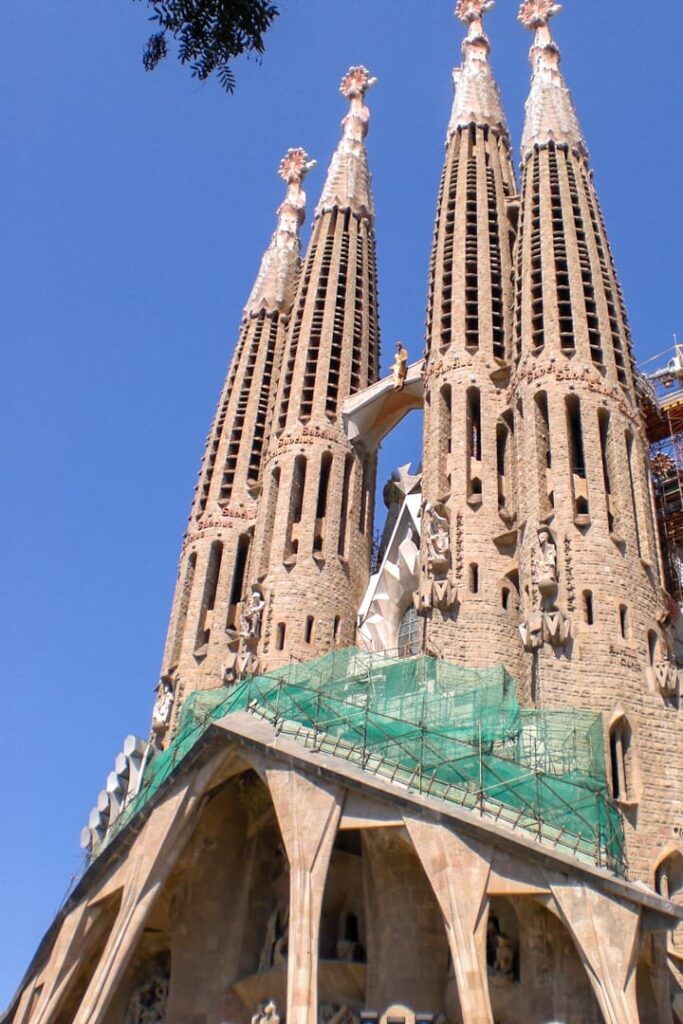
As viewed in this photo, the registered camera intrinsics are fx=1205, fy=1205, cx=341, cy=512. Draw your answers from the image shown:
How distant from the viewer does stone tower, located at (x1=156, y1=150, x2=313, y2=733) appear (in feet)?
93.9

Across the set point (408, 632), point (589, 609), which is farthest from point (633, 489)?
point (408, 632)

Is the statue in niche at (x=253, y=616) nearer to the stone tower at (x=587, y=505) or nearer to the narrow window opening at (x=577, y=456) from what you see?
the stone tower at (x=587, y=505)

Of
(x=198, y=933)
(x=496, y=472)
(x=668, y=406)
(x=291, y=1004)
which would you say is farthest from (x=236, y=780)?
(x=668, y=406)

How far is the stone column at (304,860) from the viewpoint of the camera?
17781 millimetres

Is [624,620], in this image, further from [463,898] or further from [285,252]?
[285,252]

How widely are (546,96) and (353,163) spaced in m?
8.22

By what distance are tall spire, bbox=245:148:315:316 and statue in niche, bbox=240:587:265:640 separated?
12.1 metres

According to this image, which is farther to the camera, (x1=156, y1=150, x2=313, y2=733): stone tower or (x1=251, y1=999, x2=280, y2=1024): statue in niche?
(x1=156, y1=150, x2=313, y2=733): stone tower

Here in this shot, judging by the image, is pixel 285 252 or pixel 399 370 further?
pixel 285 252

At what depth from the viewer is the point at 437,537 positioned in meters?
25.2

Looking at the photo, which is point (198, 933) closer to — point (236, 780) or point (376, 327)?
point (236, 780)

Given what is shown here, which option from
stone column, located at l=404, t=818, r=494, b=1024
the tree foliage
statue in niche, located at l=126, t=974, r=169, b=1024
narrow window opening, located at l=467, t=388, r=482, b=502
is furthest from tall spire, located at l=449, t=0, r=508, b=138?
the tree foliage

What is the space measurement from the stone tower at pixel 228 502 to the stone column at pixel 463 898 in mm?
10536

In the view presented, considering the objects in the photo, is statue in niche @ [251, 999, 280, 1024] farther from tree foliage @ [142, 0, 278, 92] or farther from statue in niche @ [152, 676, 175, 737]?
tree foliage @ [142, 0, 278, 92]
